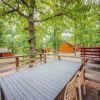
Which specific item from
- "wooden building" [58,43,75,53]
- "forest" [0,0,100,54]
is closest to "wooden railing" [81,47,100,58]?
"forest" [0,0,100,54]

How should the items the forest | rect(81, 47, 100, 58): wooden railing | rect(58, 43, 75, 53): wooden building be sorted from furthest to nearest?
rect(58, 43, 75, 53): wooden building → rect(81, 47, 100, 58): wooden railing → the forest

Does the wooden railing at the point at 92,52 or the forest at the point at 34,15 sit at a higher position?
the forest at the point at 34,15

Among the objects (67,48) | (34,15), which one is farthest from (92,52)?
(67,48)

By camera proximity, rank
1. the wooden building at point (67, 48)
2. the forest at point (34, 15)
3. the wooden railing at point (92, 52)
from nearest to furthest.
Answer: the forest at point (34, 15) → the wooden railing at point (92, 52) → the wooden building at point (67, 48)

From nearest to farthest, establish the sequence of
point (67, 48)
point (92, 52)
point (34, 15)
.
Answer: point (34, 15) → point (92, 52) → point (67, 48)

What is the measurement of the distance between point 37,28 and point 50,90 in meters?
6.80

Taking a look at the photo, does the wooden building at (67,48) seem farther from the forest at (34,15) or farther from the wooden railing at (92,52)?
the wooden railing at (92,52)

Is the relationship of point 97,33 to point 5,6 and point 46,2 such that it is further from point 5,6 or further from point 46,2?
point 5,6

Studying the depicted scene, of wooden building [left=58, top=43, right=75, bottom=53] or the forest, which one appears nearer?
the forest

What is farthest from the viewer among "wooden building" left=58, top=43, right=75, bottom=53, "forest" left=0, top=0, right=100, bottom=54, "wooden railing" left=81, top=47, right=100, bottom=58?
"wooden building" left=58, top=43, right=75, bottom=53

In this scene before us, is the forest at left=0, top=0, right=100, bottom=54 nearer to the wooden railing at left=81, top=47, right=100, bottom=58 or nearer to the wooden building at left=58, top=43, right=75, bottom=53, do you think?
the wooden railing at left=81, top=47, right=100, bottom=58

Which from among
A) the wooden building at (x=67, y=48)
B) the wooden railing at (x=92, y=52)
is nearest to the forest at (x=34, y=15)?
the wooden railing at (x=92, y=52)

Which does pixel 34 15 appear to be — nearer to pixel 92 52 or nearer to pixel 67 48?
pixel 92 52

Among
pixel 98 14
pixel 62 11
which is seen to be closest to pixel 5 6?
pixel 62 11
